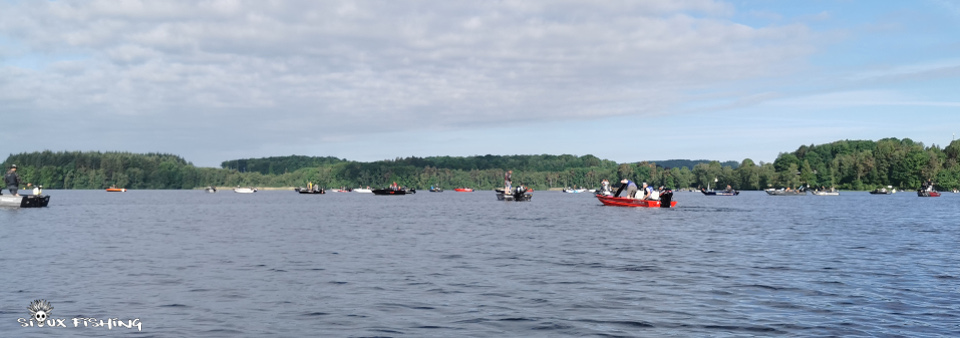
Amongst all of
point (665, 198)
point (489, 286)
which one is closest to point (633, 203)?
point (665, 198)

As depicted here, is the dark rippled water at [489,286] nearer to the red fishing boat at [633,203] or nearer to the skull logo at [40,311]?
the skull logo at [40,311]

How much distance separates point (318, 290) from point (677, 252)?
23278mm

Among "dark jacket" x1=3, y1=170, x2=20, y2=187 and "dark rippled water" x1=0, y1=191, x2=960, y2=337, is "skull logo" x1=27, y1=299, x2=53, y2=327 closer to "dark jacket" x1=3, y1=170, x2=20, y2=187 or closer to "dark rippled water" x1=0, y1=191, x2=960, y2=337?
"dark rippled water" x1=0, y1=191, x2=960, y2=337

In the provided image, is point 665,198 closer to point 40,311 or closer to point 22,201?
point 22,201

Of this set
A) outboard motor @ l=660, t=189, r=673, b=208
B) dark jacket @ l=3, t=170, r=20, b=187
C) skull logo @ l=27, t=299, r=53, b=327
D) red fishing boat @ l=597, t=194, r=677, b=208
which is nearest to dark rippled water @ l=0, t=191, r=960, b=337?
skull logo @ l=27, t=299, r=53, b=327

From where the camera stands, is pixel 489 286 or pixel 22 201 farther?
pixel 22 201

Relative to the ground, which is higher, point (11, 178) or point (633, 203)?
point (11, 178)

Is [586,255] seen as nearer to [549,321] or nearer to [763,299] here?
[763,299]

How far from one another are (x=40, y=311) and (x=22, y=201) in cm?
9746

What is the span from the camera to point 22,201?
10338 centimetres

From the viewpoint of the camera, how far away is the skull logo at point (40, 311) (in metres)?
20.1

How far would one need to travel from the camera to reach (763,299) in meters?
24.9

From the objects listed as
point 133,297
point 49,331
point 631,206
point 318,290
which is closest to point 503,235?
point 318,290

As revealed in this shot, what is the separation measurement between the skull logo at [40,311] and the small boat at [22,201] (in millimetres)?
92382
